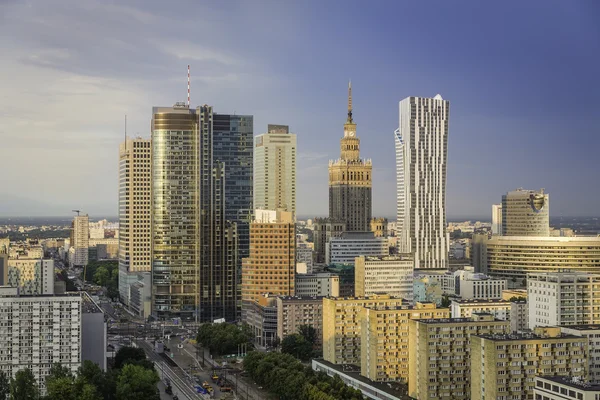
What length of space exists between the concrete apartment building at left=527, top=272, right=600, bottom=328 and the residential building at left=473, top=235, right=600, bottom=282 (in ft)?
81.0

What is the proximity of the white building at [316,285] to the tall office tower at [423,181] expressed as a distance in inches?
889

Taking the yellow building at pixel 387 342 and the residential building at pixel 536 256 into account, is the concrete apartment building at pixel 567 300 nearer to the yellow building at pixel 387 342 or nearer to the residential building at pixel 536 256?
the yellow building at pixel 387 342

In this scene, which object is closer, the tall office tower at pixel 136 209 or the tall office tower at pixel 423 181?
the tall office tower at pixel 136 209

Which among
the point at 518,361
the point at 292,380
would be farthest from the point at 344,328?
the point at 518,361

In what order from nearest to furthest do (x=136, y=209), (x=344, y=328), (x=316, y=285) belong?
1. (x=344, y=328)
2. (x=316, y=285)
3. (x=136, y=209)

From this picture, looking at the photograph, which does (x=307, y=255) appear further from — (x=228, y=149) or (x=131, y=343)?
(x=131, y=343)

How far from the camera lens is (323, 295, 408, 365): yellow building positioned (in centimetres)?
3522

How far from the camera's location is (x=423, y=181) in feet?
240

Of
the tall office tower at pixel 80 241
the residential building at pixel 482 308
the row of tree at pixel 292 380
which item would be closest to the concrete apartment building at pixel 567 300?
the residential building at pixel 482 308

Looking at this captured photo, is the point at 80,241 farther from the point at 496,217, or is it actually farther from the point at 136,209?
the point at 496,217

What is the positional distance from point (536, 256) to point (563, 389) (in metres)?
42.7

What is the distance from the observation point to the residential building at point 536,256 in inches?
2394

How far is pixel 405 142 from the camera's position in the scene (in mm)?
73562

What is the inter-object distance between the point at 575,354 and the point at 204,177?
32.8 meters
